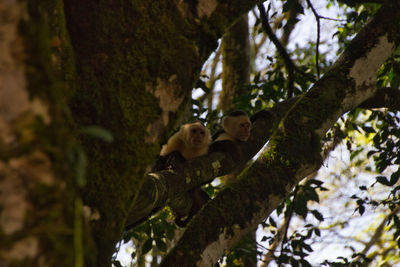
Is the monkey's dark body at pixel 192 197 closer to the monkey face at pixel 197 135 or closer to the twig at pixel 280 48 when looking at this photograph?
the monkey face at pixel 197 135

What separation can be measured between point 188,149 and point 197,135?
0.95 ft

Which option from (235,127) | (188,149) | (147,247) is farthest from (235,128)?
(147,247)

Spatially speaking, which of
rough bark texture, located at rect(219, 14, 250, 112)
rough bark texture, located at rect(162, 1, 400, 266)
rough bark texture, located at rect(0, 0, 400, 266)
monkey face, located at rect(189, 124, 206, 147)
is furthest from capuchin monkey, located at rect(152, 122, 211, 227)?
rough bark texture, located at rect(219, 14, 250, 112)

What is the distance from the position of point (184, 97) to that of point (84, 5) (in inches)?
20.5

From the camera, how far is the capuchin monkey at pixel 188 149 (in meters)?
3.84

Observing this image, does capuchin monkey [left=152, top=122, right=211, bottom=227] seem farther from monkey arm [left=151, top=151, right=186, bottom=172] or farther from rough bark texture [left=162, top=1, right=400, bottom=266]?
rough bark texture [left=162, top=1, right=400, bottom=266]

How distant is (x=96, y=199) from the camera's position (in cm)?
139

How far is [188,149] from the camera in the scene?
14.6 ft

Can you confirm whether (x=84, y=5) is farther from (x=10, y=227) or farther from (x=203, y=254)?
(x=203, y=254)

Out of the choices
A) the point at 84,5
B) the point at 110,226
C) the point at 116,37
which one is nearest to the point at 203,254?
the point at 110,226

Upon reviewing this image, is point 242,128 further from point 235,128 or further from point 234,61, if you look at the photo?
point 234,61

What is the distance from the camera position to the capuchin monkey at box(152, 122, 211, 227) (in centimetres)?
384

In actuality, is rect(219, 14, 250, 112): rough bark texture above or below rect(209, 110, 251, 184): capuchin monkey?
above

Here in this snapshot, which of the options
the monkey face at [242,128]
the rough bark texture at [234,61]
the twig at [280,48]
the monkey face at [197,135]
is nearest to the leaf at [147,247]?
the monkey face at [197,135]
